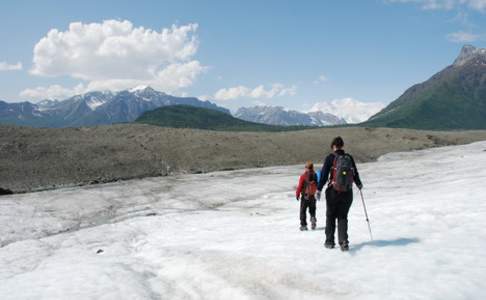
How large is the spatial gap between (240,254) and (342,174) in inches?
155

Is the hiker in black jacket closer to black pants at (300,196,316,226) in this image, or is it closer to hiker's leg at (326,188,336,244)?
hiker's leg at (326,188,336,244)

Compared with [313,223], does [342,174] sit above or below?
above

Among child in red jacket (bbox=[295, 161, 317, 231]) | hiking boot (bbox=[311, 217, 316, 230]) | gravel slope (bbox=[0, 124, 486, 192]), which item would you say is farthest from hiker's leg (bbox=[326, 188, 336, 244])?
gravel slope (bbox=[0, 124, 486, 192])

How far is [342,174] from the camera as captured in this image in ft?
39.9

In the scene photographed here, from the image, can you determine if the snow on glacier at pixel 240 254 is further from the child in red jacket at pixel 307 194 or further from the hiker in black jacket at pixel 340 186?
the hiker in black jacket at pixel 340 186

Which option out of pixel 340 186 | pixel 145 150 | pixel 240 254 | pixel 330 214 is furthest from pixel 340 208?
pixel 145 150

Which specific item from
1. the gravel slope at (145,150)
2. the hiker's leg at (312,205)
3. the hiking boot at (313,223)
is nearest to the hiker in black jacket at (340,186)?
the hiking boot at (313,223)

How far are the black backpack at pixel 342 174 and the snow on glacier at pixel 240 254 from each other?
1.93 meters

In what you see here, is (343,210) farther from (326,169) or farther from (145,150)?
(145,150)

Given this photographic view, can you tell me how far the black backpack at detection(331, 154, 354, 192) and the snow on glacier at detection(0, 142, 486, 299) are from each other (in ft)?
6.33

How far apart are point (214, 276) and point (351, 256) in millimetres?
3856

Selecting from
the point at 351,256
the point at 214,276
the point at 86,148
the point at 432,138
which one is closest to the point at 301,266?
the point at 351,256

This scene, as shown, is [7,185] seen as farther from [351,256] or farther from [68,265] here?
[351,256]

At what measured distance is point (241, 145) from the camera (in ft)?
219
